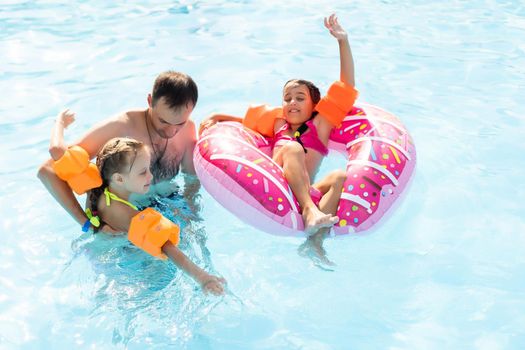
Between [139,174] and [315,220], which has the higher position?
[139,174]

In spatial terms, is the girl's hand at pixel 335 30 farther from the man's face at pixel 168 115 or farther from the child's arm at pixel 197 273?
the child's arm at pixel 197 273

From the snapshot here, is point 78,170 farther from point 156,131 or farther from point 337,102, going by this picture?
point 337,102

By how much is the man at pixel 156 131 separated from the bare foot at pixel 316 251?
1057 millimetres

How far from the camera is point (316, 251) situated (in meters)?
3.85

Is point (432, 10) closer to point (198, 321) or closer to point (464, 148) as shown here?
point (464, 148)

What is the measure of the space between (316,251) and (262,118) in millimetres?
1375

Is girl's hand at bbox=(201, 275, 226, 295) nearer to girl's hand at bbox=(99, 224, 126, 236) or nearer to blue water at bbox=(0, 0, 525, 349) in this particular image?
blue water at bbox=(0, 0, 525, 349)

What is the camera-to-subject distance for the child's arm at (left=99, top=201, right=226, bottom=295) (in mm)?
3129

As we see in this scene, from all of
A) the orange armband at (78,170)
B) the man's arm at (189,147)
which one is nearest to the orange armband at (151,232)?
the orange armband at (78,170)

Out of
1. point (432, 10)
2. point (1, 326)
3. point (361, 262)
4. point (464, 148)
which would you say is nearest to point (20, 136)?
point (1, 326)

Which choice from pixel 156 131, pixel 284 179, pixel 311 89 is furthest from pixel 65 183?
pixel 311 89

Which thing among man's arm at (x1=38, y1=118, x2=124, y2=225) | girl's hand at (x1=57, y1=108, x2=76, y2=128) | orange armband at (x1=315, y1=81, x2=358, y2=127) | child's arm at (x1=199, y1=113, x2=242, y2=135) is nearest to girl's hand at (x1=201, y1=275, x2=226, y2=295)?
man's arm at (x1=38, y1=118, x2=124, y2=225)

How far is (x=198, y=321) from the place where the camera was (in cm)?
348

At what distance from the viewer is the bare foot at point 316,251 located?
384 centimetres
